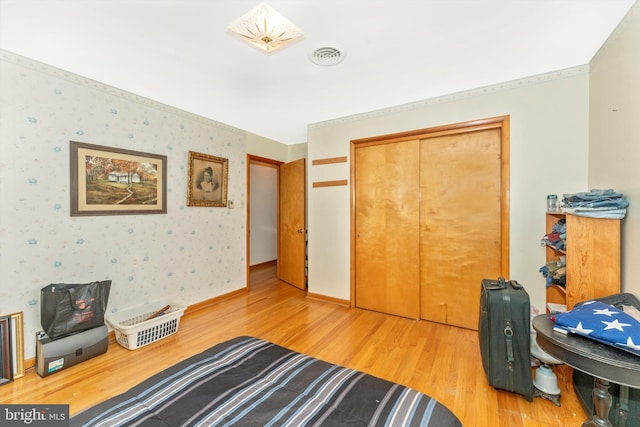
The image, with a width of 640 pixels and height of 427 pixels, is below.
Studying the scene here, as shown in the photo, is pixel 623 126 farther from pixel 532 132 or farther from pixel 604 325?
pixel 604 325

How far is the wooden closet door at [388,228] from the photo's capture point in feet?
9.60

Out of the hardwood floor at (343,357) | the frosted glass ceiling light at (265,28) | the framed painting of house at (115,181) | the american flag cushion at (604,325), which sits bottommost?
the hardwood floor at (343,357)

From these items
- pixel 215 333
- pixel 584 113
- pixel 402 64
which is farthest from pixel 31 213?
pixel 584 113

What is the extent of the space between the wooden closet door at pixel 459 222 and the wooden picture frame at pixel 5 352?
139 inches

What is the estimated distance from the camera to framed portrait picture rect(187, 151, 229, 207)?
316cm

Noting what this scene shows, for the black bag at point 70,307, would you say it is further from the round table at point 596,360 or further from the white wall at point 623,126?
the white wall at point 623,126

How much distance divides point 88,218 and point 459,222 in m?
3.57

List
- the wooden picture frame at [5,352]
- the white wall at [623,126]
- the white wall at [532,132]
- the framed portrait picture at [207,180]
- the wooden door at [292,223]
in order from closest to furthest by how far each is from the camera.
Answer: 1. the white wall at [623,126]
2. the wooden picture frame at [5,352]
3. the white wall at [532,132]
4. the framed portrait picture at [207,180]
5. the wooden door at [292,223]

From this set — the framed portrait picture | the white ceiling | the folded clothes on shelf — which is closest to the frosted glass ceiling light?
the white ceiling

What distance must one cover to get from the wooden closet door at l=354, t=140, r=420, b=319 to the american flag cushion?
5.38 feet

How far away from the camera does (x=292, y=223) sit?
425 centimetres

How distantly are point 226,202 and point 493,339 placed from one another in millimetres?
3244

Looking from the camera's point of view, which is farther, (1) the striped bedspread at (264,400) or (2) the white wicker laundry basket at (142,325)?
(2) the white wicker laundry basket at (142,325)

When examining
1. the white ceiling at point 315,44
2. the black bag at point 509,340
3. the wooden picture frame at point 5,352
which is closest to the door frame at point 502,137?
the white ceiling at point 315,44
